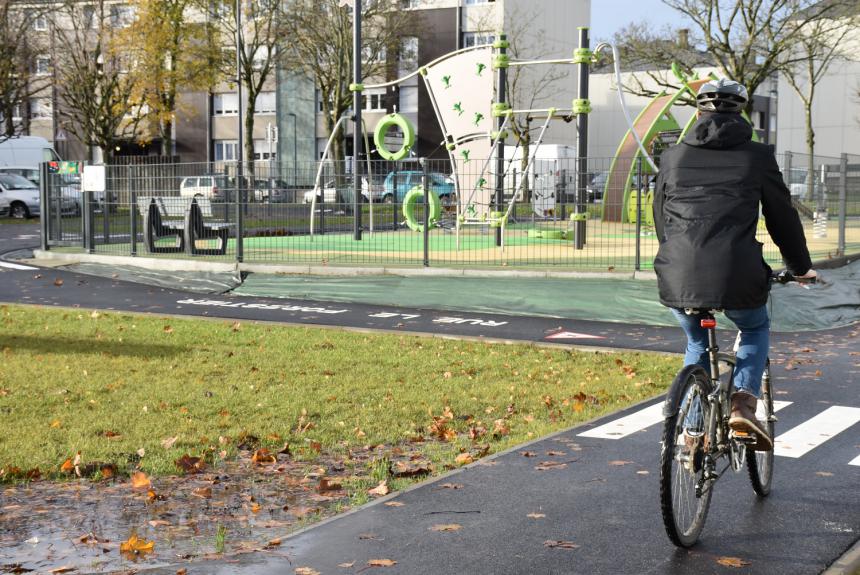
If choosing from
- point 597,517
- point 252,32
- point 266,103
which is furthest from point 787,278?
point 266,103

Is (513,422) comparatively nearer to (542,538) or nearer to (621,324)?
(542,538)

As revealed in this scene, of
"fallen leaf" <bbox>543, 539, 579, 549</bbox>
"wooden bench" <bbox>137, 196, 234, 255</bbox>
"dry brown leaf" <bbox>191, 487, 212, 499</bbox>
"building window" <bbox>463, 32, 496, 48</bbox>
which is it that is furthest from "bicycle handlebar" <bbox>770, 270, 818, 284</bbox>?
"building window" <bbox>463, 32, 496, 48</bbox>

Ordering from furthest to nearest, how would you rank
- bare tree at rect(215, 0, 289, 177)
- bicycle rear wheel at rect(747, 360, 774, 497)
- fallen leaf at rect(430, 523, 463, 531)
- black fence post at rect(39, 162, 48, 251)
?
1. bare tree at rect(215, 0, 289, 177)
2. black fence post at rect(39, 162, 48, 251)
3. bicycle rear wheel at rect(747, 360, 774, 497)
4. fallen leaf at rect(430, 523, 463, 531)

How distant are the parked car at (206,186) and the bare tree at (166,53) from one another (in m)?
32.3

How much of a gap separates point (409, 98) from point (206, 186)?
49.5 metres

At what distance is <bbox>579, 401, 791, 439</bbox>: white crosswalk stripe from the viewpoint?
7.88 meters

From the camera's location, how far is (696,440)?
527 cm

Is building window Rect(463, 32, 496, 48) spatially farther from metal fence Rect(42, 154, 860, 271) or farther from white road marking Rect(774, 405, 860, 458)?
white road marking Rect(774, 405, 860, 458)

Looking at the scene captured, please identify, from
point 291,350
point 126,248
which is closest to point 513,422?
point 291,350

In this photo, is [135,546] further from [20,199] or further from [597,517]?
[20,199]

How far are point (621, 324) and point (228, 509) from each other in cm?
913

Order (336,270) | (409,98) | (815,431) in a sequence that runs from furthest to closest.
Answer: (409,98) → (336,270) → (815,431)

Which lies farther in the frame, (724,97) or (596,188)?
(596,188)

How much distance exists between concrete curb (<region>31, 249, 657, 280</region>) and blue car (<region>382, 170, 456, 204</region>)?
3202 mm
